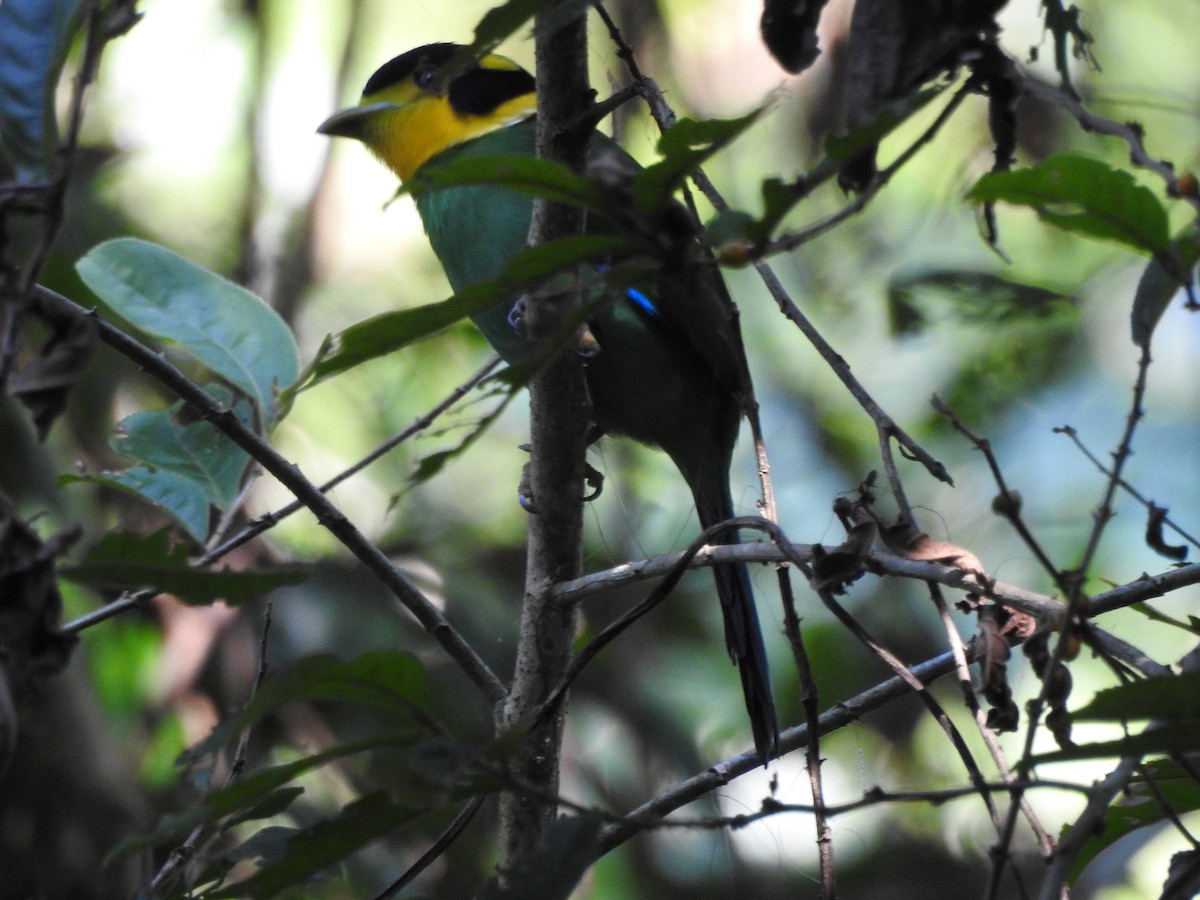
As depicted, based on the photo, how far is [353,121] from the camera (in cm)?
324

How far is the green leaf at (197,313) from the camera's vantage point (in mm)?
1786

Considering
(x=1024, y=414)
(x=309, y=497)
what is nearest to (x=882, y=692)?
(x=309, y=497)

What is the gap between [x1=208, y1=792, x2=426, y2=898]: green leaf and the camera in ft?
3.70

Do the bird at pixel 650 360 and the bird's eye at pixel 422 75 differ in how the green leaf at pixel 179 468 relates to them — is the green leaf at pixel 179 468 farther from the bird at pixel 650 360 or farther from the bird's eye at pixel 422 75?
the bird's eye at pixel 422 75

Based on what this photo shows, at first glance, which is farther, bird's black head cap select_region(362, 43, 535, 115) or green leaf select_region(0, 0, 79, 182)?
bird's black head cap select_region(362, 43, 535, 115)

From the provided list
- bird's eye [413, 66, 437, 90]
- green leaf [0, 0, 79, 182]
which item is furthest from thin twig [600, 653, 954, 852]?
bird's eye [413, 66, 437, 90]

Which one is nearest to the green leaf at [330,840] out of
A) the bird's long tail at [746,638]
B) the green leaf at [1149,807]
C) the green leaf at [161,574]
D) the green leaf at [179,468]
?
the green leaf at [161,574]

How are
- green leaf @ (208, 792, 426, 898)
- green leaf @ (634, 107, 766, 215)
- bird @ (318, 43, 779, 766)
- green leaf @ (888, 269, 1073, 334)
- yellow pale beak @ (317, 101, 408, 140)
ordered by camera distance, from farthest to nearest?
1. yellow pale beak @ (317, 101, 408, 140)
2. bird @ (318, 43, 779, 766)
3. green leaf @ (888, 269, 1073, 334)
4. green leaf @ (208, 792, 426, 898)
5. green leaf @ (634, 107, 766, 215)

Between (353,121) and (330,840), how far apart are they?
7.97ft

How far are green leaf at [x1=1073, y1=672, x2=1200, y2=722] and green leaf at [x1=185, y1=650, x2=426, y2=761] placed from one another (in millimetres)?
529

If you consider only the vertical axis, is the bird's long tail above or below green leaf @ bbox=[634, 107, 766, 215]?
above

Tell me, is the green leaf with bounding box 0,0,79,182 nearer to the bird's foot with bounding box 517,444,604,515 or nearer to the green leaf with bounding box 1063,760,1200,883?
the bird's foot with bounding box 517,444,604,515

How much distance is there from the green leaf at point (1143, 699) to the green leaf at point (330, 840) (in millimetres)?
559

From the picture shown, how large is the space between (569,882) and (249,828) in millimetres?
2917
